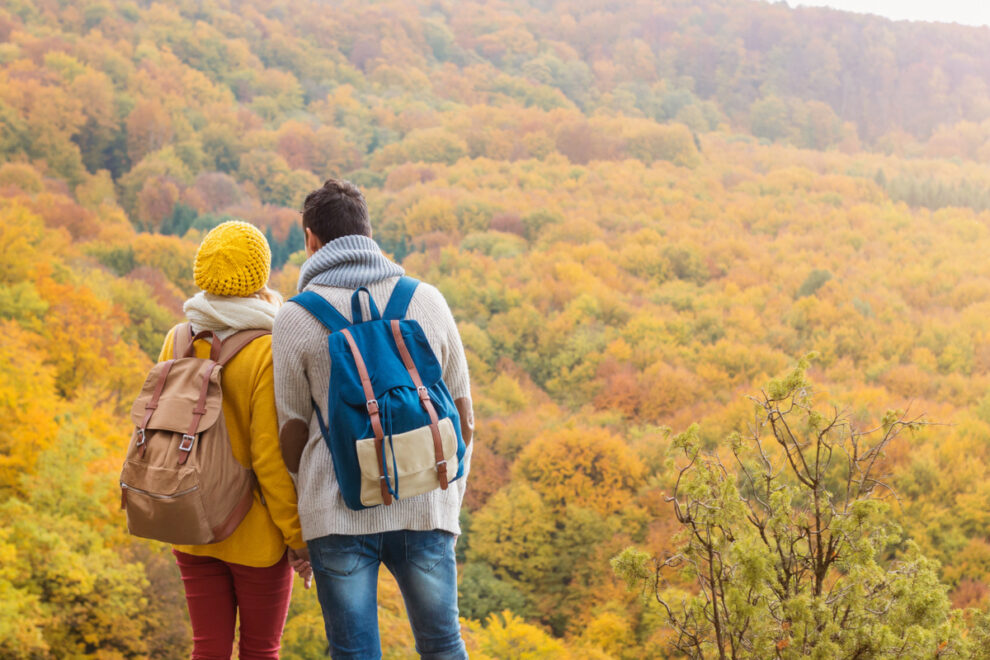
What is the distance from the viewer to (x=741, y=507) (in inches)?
113

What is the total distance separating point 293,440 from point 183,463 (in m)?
0.22

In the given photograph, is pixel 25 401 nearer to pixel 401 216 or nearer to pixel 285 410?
pixel 285 410

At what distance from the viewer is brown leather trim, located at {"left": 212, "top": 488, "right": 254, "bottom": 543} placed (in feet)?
5.10

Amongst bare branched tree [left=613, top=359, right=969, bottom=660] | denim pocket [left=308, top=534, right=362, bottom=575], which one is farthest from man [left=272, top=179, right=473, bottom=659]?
bare branched tree [left=613, top=359, right=969, bottom=660]

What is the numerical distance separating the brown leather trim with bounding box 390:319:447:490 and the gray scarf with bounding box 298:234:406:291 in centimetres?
12

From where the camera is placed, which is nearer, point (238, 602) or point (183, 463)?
point (183, 463)

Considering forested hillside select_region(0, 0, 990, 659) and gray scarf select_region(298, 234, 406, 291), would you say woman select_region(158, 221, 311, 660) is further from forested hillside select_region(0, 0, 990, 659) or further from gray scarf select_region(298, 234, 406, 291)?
forested hillside select_region(0, 0, 990, 659)

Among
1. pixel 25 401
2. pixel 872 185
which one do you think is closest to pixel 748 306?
pixel 872 185

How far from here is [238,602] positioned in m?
1.71

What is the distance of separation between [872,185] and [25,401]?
42.4 metres

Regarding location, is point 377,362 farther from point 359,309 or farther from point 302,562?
point 302,562

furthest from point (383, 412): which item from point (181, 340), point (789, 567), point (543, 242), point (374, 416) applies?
point (543, 242)

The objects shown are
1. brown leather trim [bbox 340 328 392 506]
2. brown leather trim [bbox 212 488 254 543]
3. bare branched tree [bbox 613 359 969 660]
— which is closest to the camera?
brown leather trim [bbox 340 328 392 506]

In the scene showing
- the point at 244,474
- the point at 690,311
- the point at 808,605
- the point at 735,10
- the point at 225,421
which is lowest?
the point at 690,311
